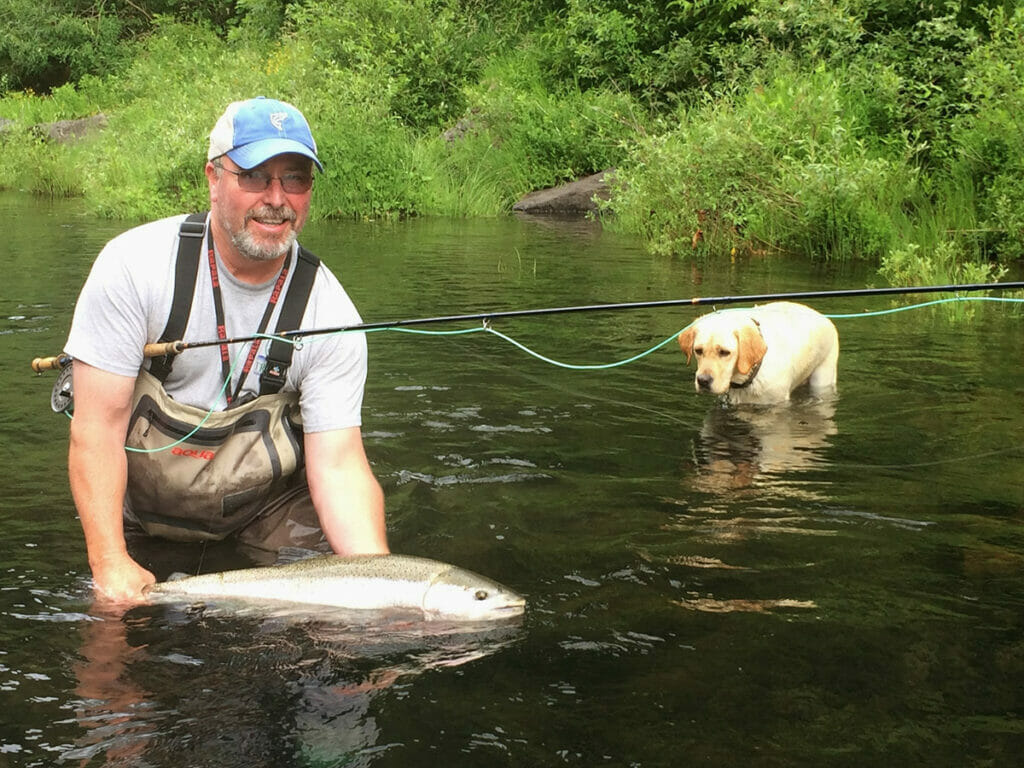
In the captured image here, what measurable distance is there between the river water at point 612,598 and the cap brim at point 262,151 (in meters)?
1.65

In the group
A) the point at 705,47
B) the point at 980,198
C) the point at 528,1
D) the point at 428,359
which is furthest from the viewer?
the point at 528,1

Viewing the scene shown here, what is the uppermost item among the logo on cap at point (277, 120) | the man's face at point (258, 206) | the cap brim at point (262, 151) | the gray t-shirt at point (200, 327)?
the logo on cap at point (277, 120)

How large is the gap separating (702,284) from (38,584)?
9313 mm

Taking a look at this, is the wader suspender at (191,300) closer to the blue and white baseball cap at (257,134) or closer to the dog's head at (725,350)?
the blue and white baseball cap at (257,134)

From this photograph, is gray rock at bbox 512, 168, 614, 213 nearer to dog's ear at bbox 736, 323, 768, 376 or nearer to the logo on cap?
dog's ear at bbox 736, 323, 768, 376

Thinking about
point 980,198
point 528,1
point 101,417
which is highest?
point 528,1

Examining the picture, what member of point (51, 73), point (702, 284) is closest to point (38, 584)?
point (702, 284)

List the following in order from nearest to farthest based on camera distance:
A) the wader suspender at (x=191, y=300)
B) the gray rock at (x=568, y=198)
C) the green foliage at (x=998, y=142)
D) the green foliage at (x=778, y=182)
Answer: the wader suspender at (x=191, y=300)
the green foliage at (x=998, y=142)
the green foliage at (x=778, y=182)
the gray rock at (x=568, y=198)

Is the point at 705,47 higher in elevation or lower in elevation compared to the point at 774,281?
higher

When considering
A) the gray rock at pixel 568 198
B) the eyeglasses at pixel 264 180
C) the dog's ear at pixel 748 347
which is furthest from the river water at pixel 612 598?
the gray rock at pixel 568 198

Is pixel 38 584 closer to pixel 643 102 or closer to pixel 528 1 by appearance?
pixel 643 102

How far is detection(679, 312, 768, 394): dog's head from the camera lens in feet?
24.7

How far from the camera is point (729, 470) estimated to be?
636 cm

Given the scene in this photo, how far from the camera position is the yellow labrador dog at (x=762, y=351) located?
24.8 feet
